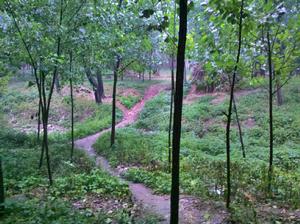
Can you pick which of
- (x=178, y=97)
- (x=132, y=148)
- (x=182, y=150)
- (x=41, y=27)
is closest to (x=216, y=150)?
(x=182, y=150)

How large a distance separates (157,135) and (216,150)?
3730 mm

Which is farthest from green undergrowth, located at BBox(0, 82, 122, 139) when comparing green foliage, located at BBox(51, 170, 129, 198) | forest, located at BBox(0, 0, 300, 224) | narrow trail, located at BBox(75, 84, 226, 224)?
green foliage, located at BBox(51, 170, 129, 198)

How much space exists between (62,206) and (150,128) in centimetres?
1561

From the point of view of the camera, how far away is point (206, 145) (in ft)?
53.5

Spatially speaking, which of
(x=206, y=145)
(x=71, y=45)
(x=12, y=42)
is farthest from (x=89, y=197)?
(x=206, y=145)

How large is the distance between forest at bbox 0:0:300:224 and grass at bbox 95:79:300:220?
61 mm

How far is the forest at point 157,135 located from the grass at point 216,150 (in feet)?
0.20

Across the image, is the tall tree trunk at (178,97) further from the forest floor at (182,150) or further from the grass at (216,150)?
the grass at (216,150)

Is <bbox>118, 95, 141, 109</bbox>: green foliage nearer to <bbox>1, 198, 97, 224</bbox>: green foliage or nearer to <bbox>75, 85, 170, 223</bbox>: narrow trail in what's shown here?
<bbox>75, 85, 170, 223</bbox>: narrow trail

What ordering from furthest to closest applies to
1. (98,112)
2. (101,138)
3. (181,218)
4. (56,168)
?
1. (98,112)
2. (101,138)
3. (56,168)
4. (181,218)

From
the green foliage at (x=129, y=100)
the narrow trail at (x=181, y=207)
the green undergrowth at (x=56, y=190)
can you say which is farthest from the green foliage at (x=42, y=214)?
the green foliage at (x=129, y=100)

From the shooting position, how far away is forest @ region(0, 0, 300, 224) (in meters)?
5.50

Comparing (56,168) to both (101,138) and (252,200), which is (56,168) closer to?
(101,138)

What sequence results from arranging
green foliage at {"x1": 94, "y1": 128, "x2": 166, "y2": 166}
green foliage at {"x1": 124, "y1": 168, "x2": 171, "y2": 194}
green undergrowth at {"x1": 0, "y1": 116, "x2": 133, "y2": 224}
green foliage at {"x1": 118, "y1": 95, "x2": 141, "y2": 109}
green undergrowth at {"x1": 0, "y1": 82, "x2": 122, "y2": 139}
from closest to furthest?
green undergrowth at {"x1": 0, "y1": 116, "x2": 133, "y2": 224}
green foliage at {"x1": 124, "y1": 168, "x2": 171, "y2": 194}
green foliage at {"x1": 94, "y1": 128, "x2": 166, "y2": 166}
green undergrowth at {"x1": 0, "y1": 82, "x2": 122, "y2": 139}
green foliage at {"x1": 118, "y1": 95, "x2": 141, "y2": 109}
